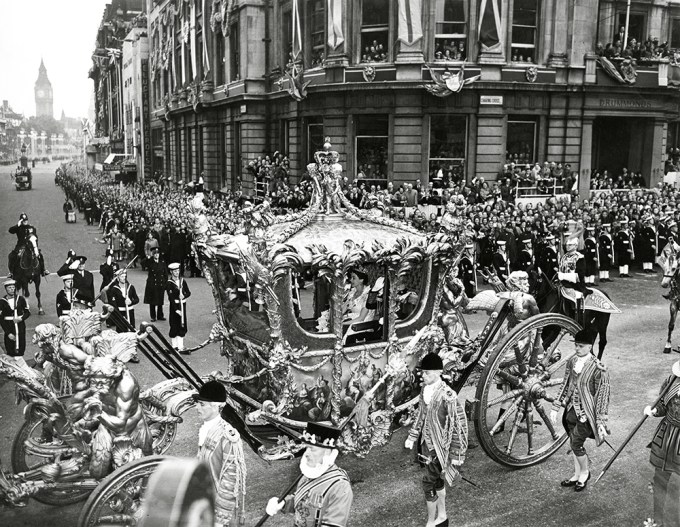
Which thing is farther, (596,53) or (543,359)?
(596,53)

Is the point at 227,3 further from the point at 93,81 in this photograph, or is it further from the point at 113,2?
the point at 93,81

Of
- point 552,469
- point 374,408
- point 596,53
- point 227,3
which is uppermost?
point 227,3

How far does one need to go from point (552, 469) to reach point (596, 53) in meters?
24.2

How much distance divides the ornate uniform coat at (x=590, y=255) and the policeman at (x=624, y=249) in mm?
895

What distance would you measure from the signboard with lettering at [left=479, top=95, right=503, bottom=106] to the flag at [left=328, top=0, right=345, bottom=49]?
18.8 feet

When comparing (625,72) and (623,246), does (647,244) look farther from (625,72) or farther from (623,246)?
(625,72)

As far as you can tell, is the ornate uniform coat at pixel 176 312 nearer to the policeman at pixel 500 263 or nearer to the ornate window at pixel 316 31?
the policeman at pixel 500 263

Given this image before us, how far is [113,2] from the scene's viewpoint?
193 ft

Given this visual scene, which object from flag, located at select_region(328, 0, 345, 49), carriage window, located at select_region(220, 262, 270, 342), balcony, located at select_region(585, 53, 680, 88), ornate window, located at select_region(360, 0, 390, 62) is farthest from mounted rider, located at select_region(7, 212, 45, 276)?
balcony, located at select_region(585, 53, 680, 88)

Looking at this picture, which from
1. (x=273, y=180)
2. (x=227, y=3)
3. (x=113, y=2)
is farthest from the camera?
(x=113, y=2)

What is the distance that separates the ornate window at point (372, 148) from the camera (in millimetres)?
27219

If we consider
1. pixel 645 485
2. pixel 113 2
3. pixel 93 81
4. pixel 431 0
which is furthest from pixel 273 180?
pixel 93 81

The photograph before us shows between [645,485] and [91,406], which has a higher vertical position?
[91,406]

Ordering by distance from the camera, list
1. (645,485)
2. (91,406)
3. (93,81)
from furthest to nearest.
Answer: (93,81)
(645,485)
(91,406)
